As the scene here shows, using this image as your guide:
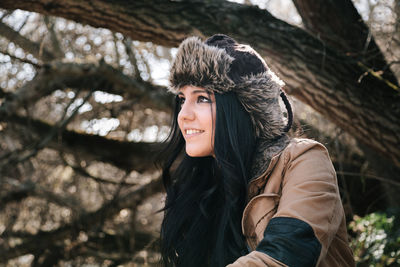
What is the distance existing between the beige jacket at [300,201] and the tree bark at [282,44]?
62.4 inches

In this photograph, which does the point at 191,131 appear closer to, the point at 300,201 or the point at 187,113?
the point at 187,113

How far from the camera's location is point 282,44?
362cm

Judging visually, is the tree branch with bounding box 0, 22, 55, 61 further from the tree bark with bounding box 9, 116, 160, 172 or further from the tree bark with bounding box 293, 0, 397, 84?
the tree bark with bounding box 293, 0, 397, 84

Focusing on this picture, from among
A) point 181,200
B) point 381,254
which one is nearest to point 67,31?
point 181,200

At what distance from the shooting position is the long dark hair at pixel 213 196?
2176 millimetres

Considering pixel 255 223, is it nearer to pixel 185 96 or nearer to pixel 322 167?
pixel 322 167

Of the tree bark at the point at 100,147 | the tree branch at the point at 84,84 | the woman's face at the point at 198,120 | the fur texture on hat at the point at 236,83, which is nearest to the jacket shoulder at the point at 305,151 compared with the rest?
the fur texture on hat at the point at 236,83

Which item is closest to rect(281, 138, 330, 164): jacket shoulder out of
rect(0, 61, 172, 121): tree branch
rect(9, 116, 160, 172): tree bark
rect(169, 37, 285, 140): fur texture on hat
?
rect(169, 37, 285, 140): fur texture on hat

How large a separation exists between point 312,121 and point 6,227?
13.0ft

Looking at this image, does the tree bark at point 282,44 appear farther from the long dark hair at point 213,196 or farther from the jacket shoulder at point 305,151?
the jacket shoulder at point 305,151

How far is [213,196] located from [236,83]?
658 millimetres

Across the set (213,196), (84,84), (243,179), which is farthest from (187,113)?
(84,84)

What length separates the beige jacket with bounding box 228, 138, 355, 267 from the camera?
1753 millimetres

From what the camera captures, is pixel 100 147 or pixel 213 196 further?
pixel 100 147
